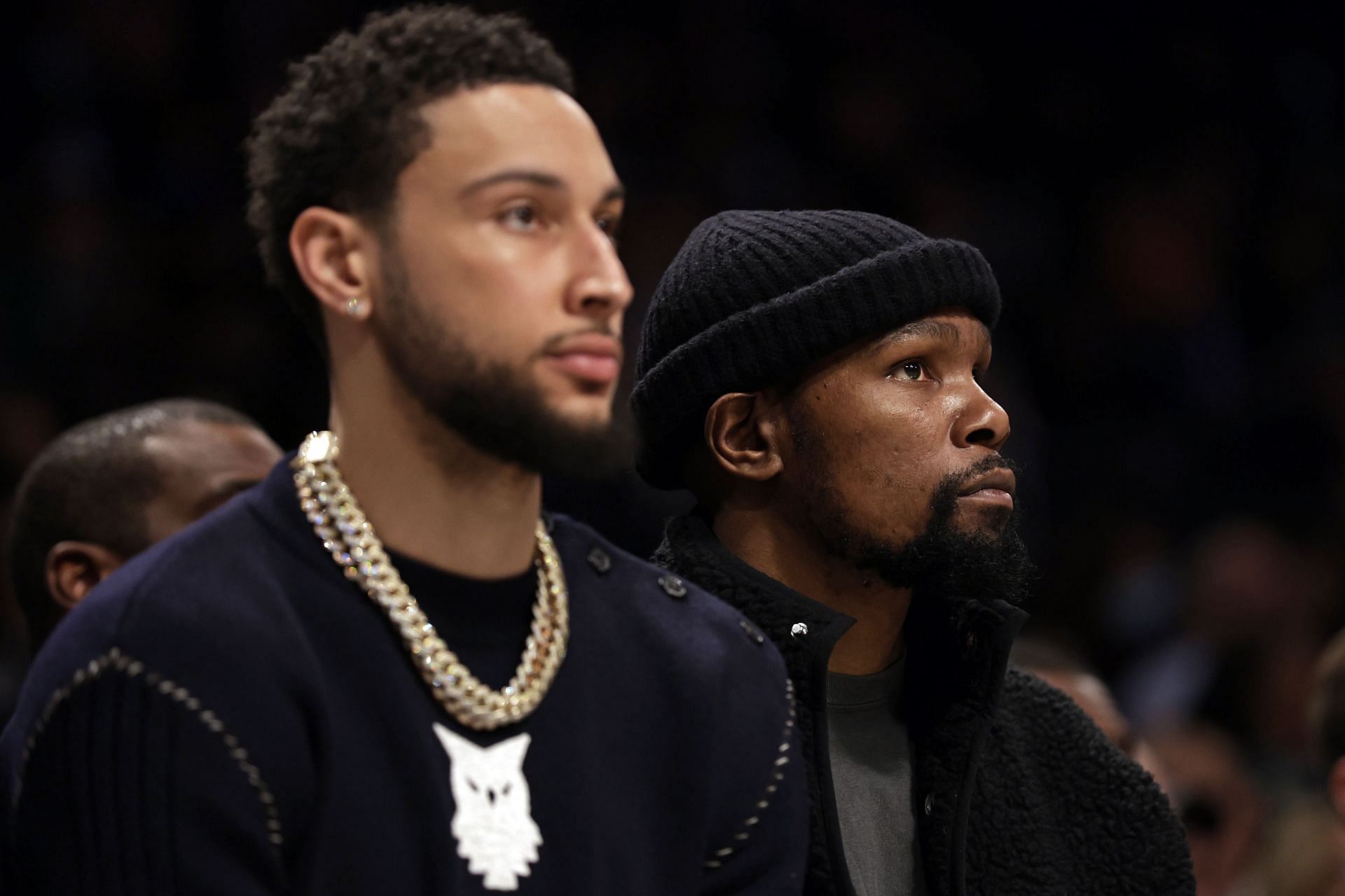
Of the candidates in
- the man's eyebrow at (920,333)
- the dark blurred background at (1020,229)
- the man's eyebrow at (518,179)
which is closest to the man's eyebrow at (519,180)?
the man's eyebrow at (518,179)

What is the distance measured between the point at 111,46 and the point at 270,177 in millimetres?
4259

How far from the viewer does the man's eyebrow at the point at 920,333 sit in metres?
2.19

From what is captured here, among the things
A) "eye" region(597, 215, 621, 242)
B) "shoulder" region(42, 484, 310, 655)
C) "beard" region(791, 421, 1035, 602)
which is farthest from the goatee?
"shoulder" region(42, 484, 310, 655)

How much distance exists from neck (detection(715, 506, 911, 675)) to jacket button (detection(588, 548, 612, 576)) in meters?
0.42

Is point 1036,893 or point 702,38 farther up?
point 702,38

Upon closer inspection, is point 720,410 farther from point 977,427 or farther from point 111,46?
point 111,46

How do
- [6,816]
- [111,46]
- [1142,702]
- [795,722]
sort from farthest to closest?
[111,46], [1142,702], [795,722], [6,816]

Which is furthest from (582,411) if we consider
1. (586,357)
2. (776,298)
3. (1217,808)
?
(1217,808)

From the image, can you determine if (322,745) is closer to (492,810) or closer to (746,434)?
(492,810)

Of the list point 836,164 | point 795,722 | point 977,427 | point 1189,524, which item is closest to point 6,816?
point 795,722

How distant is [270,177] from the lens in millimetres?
1717

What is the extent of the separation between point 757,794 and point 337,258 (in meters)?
0.66

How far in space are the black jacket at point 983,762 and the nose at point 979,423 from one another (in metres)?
0.21

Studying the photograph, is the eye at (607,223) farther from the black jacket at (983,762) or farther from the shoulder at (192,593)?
the black jacket at (983,762)
